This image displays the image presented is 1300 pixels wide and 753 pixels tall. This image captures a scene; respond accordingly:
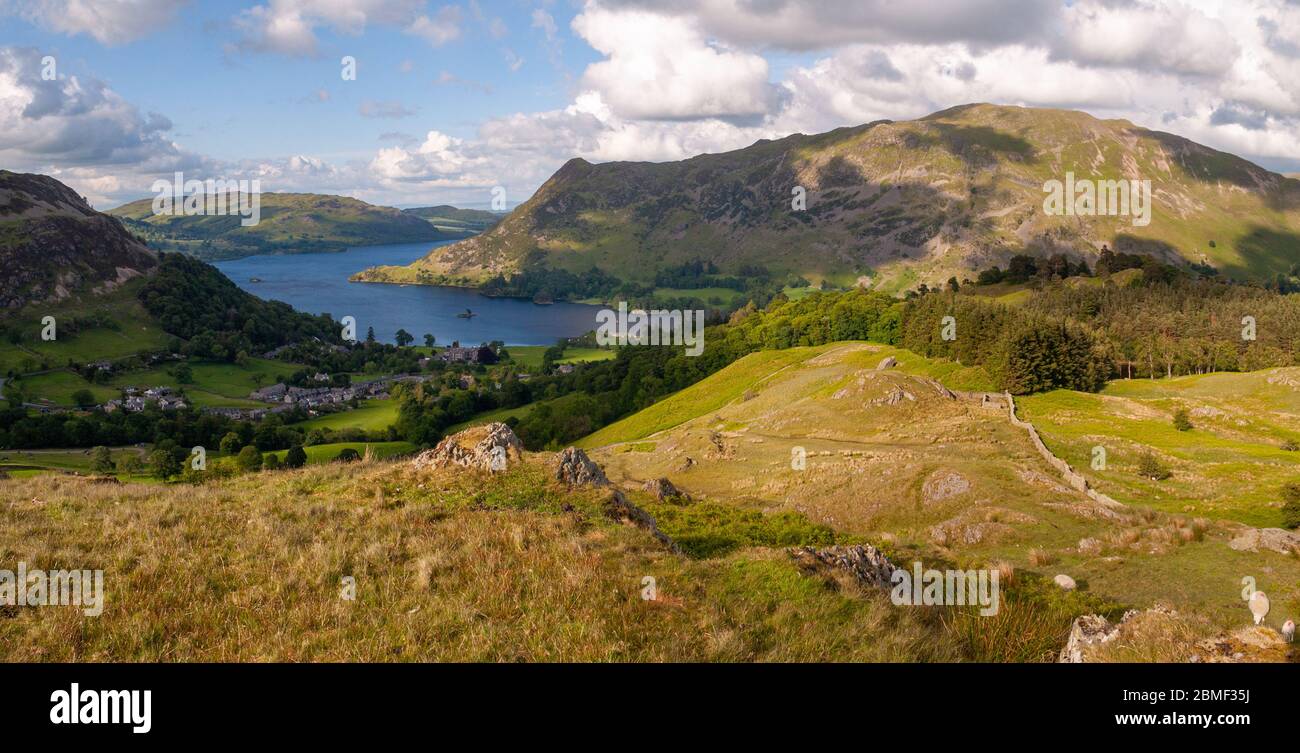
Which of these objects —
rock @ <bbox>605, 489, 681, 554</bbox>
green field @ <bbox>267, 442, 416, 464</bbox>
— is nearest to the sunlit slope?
rock @ <bbox>605, 489, 681, 554</bbox>

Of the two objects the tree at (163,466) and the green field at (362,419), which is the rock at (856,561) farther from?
the green field at (362,419)

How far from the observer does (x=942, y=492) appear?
38.3m

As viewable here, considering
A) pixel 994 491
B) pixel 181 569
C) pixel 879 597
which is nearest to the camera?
pixel 181 569

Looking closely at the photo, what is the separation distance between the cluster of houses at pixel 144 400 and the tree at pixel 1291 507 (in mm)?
188262

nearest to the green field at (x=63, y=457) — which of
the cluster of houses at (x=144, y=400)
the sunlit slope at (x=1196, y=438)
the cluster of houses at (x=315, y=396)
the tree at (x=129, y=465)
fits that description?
the tree at (x=129, y=465)

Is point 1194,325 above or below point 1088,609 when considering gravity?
above

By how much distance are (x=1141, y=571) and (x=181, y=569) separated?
108 feet

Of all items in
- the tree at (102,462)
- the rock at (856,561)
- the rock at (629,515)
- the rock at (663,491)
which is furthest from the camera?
the tree at (102,462)

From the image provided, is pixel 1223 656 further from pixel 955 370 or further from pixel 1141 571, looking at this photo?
pixel 955 370

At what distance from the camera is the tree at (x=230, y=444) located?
117031 mm

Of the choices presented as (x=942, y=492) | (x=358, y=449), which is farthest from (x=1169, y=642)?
(x=358, y=449)

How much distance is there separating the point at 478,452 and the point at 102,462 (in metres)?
118
